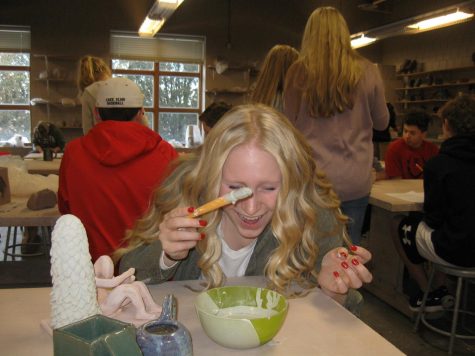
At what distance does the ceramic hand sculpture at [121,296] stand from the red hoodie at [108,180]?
3.40ft

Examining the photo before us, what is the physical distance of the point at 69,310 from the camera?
952mm

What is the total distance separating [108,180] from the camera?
218 centimetres

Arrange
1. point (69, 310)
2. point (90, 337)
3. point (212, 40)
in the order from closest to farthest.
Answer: point (90, 337), point (69, 310), point (212, 40)

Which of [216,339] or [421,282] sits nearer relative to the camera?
[216,339]

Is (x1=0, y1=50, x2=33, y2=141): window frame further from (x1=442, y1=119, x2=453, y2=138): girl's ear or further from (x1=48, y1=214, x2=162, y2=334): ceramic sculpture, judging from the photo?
(x1=48, y1=214, x2=162, y2=334): ceramic sculpture

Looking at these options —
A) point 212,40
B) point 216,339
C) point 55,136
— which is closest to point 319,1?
point 212,40

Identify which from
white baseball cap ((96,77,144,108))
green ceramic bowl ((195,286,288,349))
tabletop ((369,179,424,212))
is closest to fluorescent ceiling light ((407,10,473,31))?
tabletop ((369,179,424,212))

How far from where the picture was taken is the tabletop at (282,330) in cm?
99

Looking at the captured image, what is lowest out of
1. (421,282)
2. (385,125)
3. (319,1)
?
(421,282)

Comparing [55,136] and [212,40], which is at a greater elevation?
[212,40]

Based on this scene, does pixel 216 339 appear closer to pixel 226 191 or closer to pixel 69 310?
pixel 69 310

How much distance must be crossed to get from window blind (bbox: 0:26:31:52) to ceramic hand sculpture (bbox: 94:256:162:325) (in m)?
8.67

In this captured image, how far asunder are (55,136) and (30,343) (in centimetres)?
405

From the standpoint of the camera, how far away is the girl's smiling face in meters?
1.37
